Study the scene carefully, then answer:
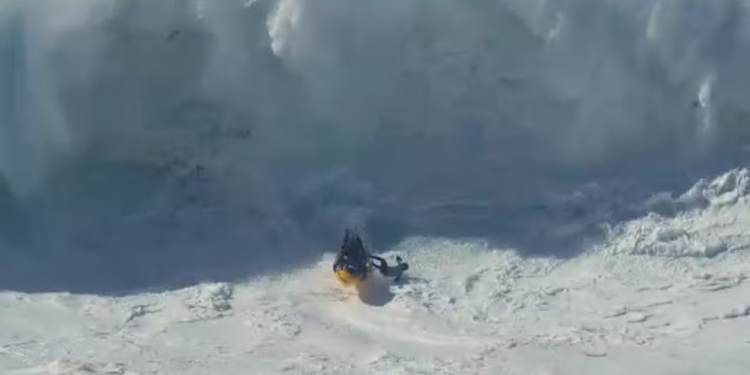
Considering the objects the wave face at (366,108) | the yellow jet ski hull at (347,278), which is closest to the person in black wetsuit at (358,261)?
the yellow jet ski hull at (347,278)

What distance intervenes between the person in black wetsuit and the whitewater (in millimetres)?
110

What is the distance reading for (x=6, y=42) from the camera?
1254 centimetres

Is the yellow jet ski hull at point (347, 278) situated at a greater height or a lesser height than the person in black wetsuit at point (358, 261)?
lesser

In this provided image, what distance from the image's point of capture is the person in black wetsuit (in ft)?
37.6

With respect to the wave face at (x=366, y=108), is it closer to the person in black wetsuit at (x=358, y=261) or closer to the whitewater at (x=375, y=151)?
the whitewater at (x=375, y=151)

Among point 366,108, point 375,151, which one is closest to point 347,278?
point 375,151

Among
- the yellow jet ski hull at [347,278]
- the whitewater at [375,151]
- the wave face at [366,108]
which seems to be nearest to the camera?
the yellow jet ski hull at [347,278]

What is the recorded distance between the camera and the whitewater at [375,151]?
11742 mm

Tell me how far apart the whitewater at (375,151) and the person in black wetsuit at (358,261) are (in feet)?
0.36

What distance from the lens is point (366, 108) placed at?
42.0ft

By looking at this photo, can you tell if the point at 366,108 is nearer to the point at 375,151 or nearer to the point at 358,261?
the point at 375,151

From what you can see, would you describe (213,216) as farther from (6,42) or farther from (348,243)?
(6,42)

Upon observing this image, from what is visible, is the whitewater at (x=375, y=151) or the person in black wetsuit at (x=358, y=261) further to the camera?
the whitewater at (x=375, y=151)

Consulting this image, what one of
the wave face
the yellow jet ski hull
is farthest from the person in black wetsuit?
the wave face
